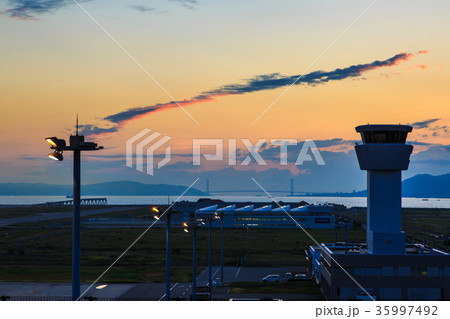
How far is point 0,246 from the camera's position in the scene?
12950cm

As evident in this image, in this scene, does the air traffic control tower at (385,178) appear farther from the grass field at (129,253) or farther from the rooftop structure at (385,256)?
the grass field at (129,253)

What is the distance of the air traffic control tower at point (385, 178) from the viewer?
208 feet

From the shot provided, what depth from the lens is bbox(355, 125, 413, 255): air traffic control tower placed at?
63.3 metres

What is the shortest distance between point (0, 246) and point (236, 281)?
80.1m

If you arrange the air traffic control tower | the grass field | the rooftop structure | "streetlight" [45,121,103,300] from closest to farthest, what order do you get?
"streetlight" [45,121,103,300] → the rooftop structure → the air traffic control tower → the grass field

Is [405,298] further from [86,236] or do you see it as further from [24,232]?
[24,232]

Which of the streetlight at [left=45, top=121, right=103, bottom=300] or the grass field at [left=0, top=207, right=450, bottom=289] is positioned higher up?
the streetlight at [left=45, top=121, right=103, bottom=300]

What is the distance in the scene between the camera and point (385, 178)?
212 ft

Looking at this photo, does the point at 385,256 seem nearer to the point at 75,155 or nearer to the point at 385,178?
the point at 385,178

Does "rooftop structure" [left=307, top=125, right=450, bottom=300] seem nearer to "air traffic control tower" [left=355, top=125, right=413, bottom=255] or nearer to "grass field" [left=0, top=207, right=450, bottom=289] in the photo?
"air traffic control tower" [left=355, top=125, right=413, bottom=255]

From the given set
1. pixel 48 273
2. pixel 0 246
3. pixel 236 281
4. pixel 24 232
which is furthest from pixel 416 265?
pixel 24 232

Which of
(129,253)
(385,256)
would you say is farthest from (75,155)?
(129,253)

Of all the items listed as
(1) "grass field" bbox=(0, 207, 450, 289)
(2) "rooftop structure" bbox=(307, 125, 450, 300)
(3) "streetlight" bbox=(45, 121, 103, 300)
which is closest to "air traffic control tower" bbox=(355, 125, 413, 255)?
(2) "rooftop structure" bbox=(307, 125, 450, 300)

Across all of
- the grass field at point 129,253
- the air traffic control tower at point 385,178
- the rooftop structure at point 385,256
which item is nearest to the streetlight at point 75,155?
the rooftop structure at point 385,256
